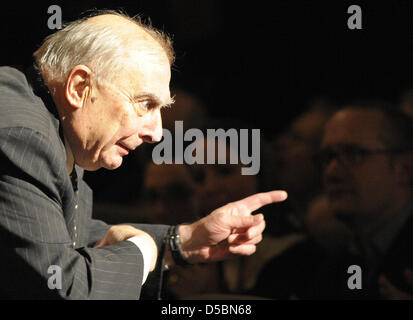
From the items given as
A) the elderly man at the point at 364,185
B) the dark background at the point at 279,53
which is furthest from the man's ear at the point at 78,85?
→ the elderly man at the point at 364,185

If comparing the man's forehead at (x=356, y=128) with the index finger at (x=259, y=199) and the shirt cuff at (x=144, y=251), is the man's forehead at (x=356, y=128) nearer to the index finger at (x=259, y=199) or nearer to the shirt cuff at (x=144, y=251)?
the index finger at (x=259, y=199)

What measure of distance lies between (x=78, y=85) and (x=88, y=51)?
97 millimetres

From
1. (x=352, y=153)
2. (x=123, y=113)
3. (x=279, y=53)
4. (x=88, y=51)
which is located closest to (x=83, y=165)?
(x=123, y=113)

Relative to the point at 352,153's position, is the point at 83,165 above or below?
below

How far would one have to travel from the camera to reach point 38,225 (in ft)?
→ 4.87

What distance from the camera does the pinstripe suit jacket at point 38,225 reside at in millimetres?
1484

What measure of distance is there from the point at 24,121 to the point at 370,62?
6.01 feet

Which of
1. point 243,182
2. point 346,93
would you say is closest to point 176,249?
point 243,182

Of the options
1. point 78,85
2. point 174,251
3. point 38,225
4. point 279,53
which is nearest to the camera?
point 38,225

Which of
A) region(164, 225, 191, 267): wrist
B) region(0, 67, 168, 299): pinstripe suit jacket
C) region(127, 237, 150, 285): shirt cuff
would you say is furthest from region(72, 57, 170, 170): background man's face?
region(164, 225, 191, 267): wrist

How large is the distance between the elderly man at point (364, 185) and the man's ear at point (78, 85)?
132cm

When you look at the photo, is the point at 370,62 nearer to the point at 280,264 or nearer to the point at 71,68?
the point at 280,264

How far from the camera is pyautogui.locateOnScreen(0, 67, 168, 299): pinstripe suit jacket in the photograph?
148 centimetres

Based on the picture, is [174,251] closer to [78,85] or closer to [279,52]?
[78,85]
